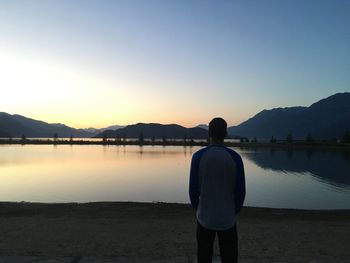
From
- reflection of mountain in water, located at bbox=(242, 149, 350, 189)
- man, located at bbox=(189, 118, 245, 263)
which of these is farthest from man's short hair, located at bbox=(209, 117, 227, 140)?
reflection of mountain in water, located at bbox=(242, 149, 350, 189)

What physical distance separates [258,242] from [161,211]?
6.97m

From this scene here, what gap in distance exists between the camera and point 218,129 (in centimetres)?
431

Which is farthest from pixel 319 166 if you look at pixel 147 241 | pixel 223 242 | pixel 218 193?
pixel 218 193

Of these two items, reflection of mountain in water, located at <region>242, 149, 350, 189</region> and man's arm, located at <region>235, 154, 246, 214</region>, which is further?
reflection of mountain in water, located at <region>242, 149, 350, 189</region>

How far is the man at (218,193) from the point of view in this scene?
13.6 ft

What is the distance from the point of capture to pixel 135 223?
1129cm

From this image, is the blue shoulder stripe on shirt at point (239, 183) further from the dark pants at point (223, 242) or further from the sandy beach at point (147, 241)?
the sandy beach at point (147, 241)

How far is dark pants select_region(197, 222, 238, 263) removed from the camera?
419cm

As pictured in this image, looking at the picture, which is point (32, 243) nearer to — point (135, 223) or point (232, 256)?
point (135, 223)

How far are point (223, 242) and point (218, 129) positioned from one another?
1.11 metres

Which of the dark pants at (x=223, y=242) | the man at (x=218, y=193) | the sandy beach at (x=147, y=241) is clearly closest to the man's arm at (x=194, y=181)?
the man at (x=218, y=193)

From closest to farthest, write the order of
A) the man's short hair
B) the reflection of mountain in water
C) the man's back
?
the man's back < the man's short hair < the reflection of mountain in water

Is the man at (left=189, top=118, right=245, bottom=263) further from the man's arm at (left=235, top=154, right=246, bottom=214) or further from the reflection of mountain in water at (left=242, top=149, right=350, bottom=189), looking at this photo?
the reflection of mountain in water at (left=242, top=149, right=350, bottom=189)

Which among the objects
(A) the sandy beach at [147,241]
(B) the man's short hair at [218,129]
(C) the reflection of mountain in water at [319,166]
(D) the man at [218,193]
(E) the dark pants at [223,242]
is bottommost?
(C) the reflection of mountain in water at [319,166]
